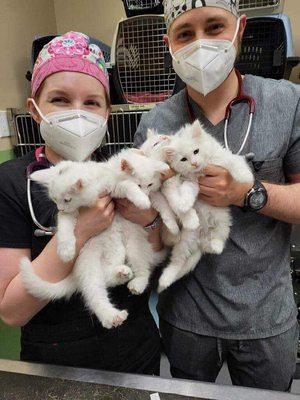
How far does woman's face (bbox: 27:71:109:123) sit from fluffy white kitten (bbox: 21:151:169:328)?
0.65 feet

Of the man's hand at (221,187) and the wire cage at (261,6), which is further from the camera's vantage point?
the wire cage at (261,6)

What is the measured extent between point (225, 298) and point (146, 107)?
3.95ft

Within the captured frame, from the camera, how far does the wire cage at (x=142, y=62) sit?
1911mm

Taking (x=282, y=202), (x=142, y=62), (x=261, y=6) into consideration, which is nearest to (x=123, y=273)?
(x=282, y=202)

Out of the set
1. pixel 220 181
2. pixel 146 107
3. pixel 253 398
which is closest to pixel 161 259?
pixel 220 181

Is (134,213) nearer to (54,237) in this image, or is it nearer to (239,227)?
(54,237)

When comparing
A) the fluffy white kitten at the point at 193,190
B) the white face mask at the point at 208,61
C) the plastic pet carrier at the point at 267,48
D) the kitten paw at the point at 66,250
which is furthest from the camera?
the plastic pet carrier at the point at 267,48

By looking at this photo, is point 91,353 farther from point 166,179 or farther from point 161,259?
point 166,179

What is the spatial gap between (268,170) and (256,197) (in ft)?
0.55

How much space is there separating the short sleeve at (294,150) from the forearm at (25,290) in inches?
29.0

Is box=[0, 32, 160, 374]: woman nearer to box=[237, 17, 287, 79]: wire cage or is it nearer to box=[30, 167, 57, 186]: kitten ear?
box=[30, 167, 57, 186]: kitten ear

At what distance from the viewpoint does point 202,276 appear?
1.16 m

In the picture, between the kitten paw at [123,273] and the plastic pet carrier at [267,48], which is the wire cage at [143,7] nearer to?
the plastic pet carrier at [267,48]

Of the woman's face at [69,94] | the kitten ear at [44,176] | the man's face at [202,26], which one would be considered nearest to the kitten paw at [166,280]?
the kitten ear at [44,176]
